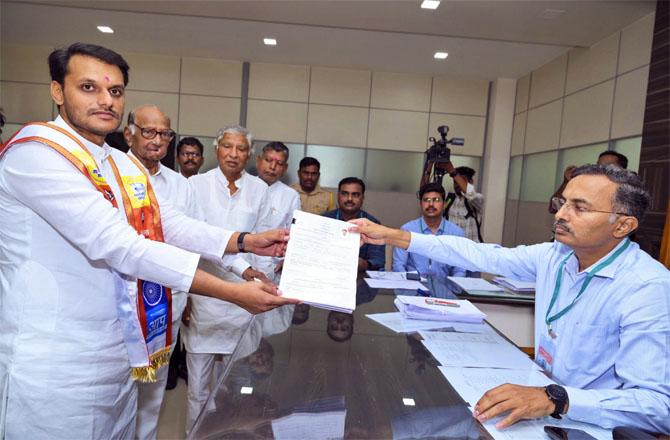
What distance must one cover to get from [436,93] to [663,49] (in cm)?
353

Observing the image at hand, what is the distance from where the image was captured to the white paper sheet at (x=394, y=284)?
2392 mm

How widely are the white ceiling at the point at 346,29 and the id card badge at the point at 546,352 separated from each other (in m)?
3.90

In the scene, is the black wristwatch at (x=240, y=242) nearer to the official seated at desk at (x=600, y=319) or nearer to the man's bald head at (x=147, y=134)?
the official seated at desk at (x=600, y=319)

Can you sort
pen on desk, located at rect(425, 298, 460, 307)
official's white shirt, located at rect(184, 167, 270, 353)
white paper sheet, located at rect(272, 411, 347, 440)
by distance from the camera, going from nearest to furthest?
1. white paper sheet, located at rect(272, 411, 347, 440)
2. pen on desk, located at rect(425, 298, 460, 307)
3. official's white shirt, located at rect(184, 167, 270, 353)

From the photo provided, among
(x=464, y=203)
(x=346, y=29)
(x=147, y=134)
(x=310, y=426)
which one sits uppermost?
(x=346, y=29)

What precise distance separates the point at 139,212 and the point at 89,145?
9.8 inches

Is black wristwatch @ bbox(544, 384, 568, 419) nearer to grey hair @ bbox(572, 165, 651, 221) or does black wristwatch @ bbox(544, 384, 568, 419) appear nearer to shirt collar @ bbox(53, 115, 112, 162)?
grey hair @ bbox(572, 165, 651, 221)

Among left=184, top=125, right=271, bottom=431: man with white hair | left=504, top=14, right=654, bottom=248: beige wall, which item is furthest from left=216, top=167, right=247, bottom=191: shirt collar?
left=504, top=14, right=654, bottom=248: beige wall

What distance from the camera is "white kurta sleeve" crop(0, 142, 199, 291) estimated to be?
1.20 meters

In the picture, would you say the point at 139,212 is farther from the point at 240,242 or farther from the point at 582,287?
the point at 582,287

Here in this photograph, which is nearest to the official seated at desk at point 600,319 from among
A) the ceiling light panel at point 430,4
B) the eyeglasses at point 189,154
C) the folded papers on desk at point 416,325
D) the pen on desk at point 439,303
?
the folded papers on desk at point 416,325

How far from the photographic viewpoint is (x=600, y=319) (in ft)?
4.36

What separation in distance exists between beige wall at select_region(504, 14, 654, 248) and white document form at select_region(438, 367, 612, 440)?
13.6 feet

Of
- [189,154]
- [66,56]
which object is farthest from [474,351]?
[189,154]
